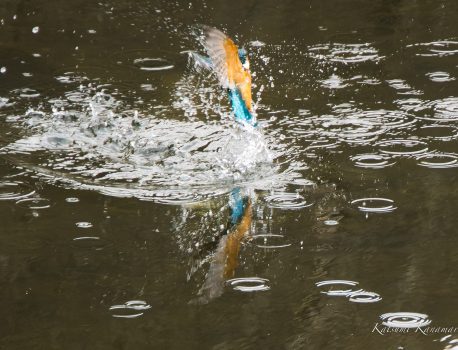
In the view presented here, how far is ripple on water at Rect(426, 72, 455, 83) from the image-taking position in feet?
18.5

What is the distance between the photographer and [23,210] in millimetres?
3949

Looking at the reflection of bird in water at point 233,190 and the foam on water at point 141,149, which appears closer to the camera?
the reflection of bird in water at point 233,190

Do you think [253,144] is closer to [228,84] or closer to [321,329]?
[228,84]

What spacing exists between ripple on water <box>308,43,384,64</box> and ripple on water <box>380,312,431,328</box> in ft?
10.4

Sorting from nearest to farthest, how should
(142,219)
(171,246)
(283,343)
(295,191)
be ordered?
(283,343), (171,246), (142,219), (295,191)

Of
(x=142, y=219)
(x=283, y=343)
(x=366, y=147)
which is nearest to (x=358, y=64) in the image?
(x=366, y=147)

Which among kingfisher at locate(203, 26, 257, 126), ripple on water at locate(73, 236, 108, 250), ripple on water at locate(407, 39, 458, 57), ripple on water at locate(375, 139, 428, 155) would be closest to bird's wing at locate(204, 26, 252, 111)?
kingfisher at locate(203, 26, 257, 126)

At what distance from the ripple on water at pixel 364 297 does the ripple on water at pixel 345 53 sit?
119 inches

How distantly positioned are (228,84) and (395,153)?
927 millimetres

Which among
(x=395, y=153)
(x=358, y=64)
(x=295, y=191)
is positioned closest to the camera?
(x=295, y=191)

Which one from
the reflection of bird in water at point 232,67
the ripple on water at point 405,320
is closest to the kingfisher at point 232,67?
the reflection of bird in water at point 232,67

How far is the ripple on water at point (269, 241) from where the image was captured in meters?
3.61

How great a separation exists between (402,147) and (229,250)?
146 cm

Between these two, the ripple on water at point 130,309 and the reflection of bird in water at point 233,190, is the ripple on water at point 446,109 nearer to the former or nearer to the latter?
the reflection of bird in water at point 233,190
